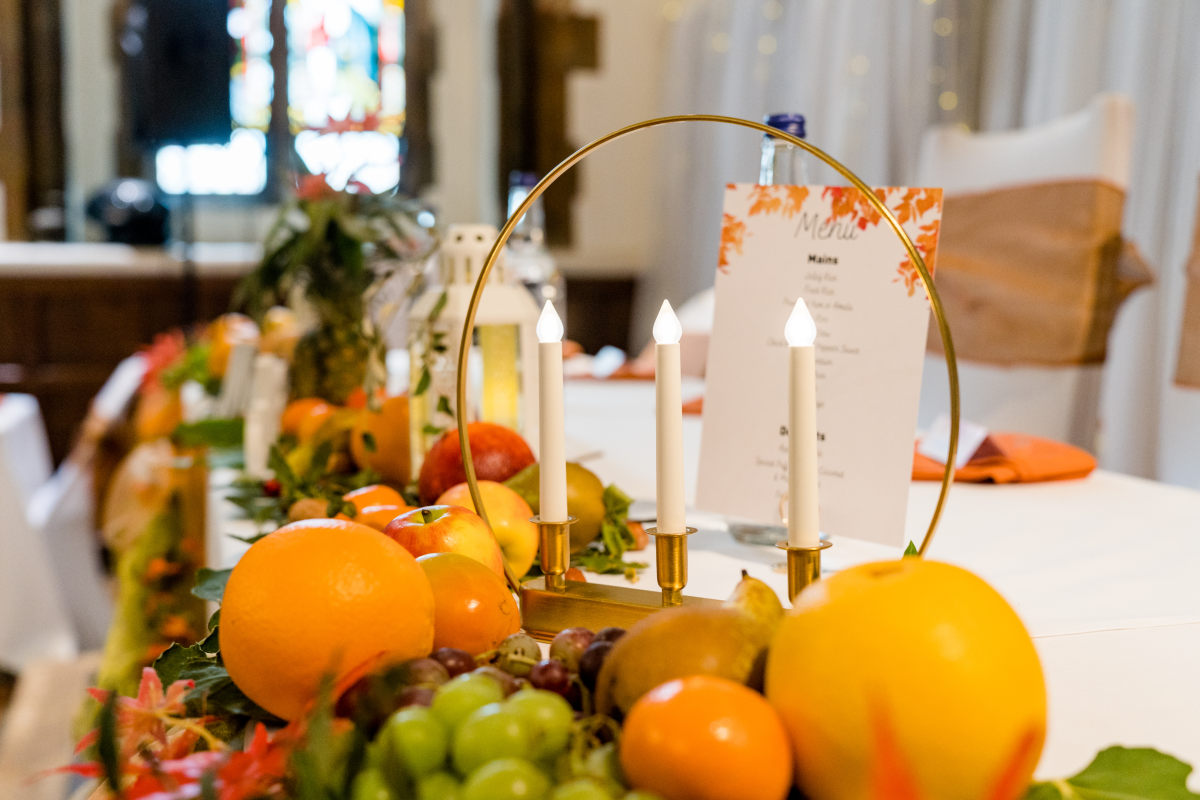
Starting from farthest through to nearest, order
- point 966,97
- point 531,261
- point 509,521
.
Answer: point 966,97 < point 531,261 < point 509,521

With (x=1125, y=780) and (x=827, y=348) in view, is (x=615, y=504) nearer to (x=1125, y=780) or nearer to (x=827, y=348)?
(x=827, y=348)

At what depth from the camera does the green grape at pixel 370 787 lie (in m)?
0.32

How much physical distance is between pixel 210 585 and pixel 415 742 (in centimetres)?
32

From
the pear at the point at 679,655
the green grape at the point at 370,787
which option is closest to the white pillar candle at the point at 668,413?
the pear at the point at 679,655

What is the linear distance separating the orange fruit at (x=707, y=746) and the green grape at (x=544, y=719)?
2cm

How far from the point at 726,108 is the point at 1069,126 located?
2.24 meters

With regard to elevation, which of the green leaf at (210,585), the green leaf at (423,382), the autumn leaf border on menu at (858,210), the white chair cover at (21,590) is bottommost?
the white chair cover at (21,590)

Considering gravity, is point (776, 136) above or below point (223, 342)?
above

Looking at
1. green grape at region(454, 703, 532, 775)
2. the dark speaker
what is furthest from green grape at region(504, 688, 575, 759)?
the dark speaker

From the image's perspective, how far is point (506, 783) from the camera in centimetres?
31

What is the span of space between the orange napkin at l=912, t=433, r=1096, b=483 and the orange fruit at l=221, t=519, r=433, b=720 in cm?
71

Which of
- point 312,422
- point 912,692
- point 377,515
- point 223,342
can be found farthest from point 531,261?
point 912,692

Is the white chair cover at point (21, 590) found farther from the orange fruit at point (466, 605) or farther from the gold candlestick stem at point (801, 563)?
the gold candlestick stem at point (801, 563)

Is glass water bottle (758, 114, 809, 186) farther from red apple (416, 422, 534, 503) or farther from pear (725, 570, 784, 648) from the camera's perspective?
pear (725, 570, 784, 648)
